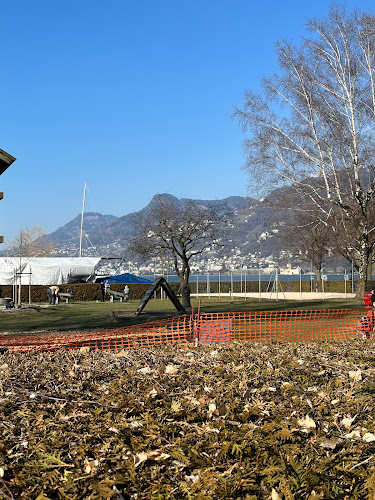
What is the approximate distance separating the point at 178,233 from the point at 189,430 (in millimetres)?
30161

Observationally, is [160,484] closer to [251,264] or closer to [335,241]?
[335,241]

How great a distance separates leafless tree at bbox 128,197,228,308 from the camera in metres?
33.8

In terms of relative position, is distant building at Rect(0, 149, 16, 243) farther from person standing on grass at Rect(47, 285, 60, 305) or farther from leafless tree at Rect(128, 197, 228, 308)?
person standing on grass at Rect(47, 285, 60, 305)

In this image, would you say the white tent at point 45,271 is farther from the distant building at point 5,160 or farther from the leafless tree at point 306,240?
the distant building at point 5,160

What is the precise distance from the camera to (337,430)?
3.65 m

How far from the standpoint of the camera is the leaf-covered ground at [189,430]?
117 inches

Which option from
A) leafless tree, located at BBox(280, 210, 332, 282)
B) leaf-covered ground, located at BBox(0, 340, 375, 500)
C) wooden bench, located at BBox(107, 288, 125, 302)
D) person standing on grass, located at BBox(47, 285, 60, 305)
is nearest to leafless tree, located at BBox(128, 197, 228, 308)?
wooden bench, located at BBox(107, 288, 125, 302)

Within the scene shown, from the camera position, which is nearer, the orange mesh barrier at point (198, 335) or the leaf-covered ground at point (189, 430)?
the leaf-covered ground at point (189, 430)

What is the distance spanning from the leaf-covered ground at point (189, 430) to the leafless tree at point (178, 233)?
27.4 meters

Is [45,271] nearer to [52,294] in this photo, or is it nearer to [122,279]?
[122,279]

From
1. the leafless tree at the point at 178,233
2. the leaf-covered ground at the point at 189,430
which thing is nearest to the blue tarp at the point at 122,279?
the leafless tree at the point at 178,233

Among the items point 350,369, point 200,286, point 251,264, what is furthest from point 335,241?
point 251,264

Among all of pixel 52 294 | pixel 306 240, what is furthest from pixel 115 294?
pixel 306 240

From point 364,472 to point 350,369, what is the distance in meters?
2.23
